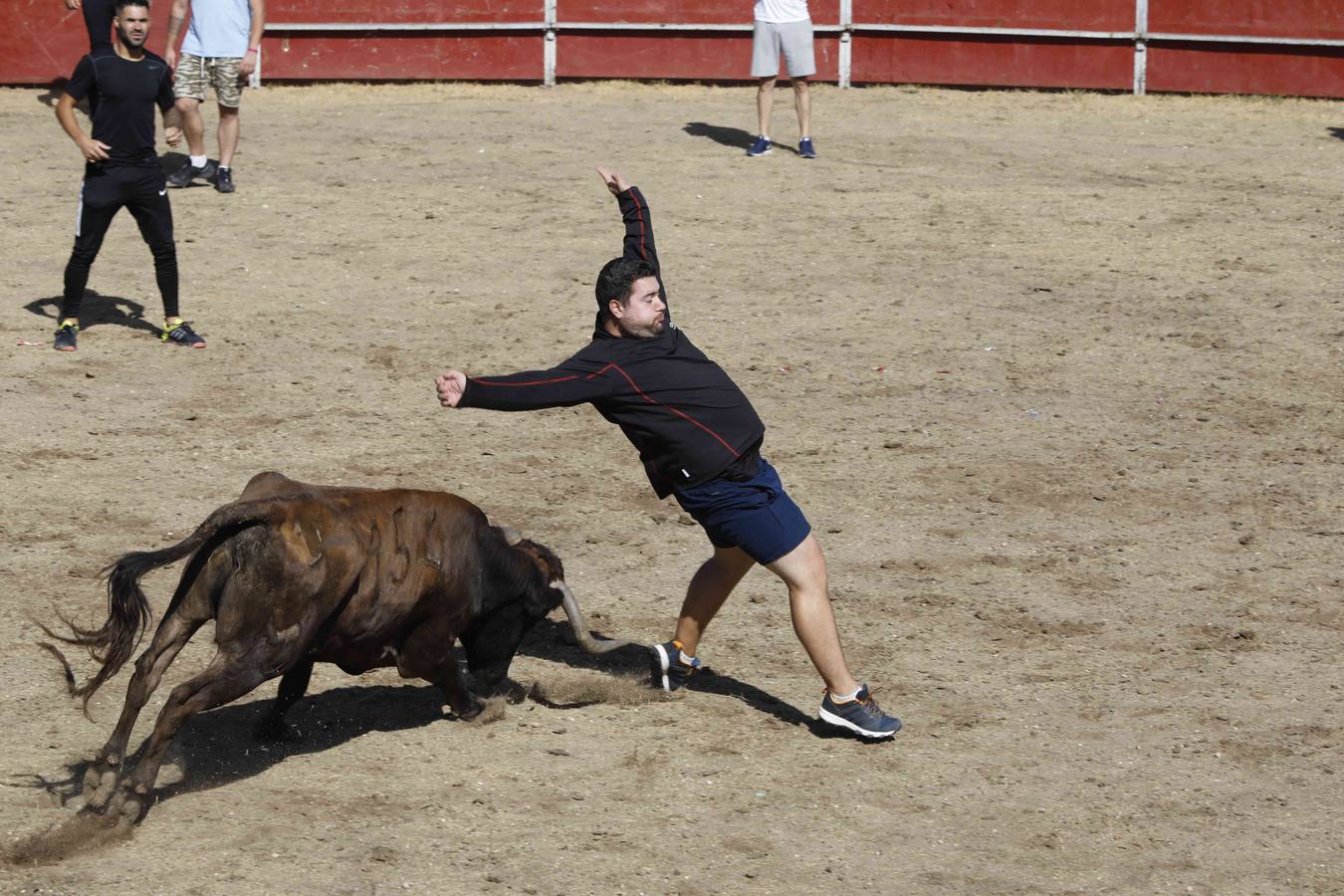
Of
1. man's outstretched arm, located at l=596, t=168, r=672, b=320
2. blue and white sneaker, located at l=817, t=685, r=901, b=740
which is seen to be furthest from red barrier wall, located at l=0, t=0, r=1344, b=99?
blue and white sneaker, located at l=817, t=685, r=901, b=740

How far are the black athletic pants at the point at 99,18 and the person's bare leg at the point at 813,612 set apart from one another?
8.96 meters

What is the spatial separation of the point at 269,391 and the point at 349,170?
5.03 meters

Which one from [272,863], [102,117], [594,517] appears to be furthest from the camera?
[102,117]

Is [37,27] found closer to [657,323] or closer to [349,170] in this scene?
[349,170]

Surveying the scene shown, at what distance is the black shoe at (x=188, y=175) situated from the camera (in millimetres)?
14133

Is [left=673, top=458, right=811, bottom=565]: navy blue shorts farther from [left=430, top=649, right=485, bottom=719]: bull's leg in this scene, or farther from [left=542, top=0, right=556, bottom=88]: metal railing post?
[left=542, top=0, right=556, bottom=88]: metal railing post

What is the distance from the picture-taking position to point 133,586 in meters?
5.77

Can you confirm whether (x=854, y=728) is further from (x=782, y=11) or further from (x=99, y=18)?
(x=782, y=11)

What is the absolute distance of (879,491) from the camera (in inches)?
355

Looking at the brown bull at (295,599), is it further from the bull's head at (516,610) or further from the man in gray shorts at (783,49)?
the man in gray shorts at (783,49)

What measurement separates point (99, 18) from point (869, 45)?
7766mm

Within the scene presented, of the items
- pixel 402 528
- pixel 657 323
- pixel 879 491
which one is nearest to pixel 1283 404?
pixel 879 491

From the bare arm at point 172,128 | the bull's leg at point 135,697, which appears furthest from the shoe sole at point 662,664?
the bare arm at point 172,128

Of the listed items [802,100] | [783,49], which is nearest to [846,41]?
[783,49]
